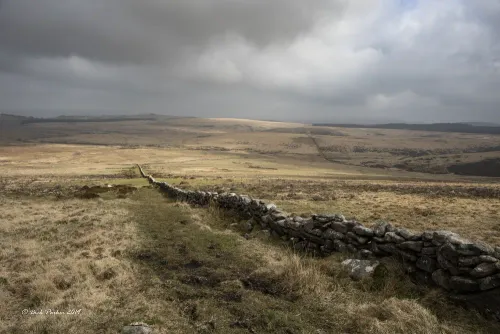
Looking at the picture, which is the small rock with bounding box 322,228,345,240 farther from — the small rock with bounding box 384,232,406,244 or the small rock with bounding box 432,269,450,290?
the small rock with bounding box 432,269,450,290

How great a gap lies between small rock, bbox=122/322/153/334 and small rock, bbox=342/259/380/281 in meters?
5.85

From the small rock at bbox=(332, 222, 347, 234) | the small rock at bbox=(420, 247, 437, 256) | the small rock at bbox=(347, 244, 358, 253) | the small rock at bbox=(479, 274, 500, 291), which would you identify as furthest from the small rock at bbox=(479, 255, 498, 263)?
the small rock at bbox=(332, 222, 347, 234)

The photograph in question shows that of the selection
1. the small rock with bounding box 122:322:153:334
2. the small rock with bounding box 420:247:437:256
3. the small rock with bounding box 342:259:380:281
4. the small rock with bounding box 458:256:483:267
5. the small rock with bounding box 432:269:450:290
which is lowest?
the small rock with bounding box 122:322:153:334

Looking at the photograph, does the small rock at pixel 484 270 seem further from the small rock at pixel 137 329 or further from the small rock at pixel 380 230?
the small rock at pixel 137 329

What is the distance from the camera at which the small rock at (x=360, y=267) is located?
9836mm

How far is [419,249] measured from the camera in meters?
9.58

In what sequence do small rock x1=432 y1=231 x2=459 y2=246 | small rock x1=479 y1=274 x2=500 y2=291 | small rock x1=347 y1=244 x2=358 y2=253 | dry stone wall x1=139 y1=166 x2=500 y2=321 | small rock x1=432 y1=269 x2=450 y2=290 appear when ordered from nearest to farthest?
1. small rock x1=479 y1=274 x2=500 y2=291
2. dry stone wall x1=139 y1=166 x2=500 y2=321
3. small rock x1=432 y1=269 x2=450 y2=290
4. small rock x1=432 y1=231 x2=459 y2=246
5. small rock x1=347 y1=244 x2=358 y2=253

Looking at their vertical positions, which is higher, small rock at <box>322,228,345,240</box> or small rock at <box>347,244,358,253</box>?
small rock at <box>322,228,345,240</box>

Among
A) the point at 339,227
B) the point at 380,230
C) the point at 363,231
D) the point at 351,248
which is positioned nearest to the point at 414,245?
the point at 380,230

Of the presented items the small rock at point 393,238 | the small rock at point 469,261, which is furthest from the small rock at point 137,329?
the small rock at point 469,261

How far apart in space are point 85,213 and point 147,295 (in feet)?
48.4

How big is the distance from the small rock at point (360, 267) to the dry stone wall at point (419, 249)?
0.67 metres

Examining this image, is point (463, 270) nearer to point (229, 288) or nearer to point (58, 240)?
point (229, 288)

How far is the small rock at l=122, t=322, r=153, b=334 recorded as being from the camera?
7010 mm
